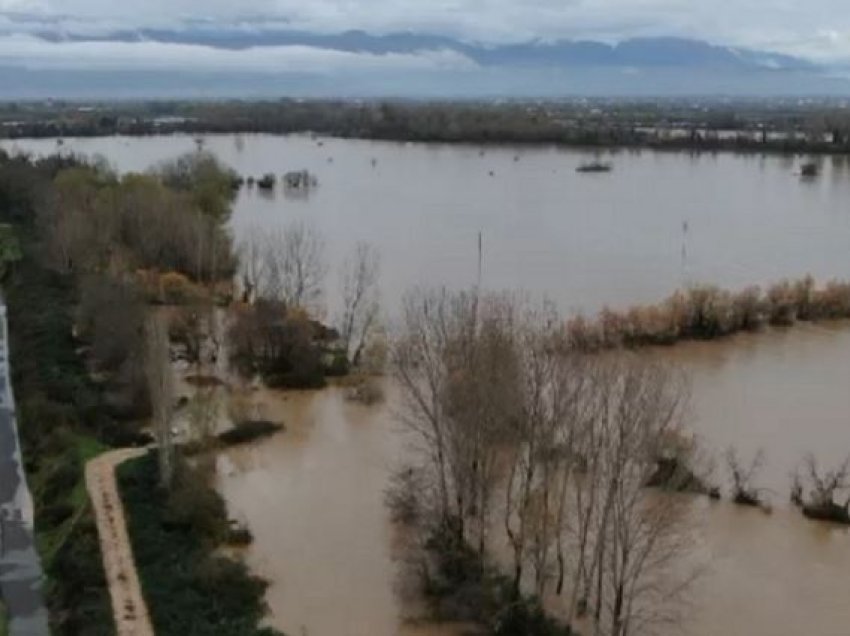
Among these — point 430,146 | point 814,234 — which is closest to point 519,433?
point 814,234

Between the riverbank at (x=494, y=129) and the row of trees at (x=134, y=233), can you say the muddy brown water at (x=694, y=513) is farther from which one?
the riverbank at (x=494, y=129)

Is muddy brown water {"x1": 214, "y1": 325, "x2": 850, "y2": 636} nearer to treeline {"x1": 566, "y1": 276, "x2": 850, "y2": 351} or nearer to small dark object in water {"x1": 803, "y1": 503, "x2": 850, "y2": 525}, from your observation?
small dark object in water {"x1": 803, "y1": 503, "x2": 850, "y2": 525}

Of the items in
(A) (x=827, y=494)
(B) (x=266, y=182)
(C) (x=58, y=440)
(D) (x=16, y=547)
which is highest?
(B) (x=266, y=182)

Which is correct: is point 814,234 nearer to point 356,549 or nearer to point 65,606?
point 356,549

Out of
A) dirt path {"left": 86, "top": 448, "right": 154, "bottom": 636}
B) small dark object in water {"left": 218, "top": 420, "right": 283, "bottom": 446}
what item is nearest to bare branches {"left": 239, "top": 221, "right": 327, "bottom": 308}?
small dark object in water {"left": 218, "top": 420, "right": 283, "bottom": 446}

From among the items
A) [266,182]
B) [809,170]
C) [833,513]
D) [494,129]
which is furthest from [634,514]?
[494,129]

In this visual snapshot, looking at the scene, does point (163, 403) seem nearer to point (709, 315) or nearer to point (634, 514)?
point (634, 514)

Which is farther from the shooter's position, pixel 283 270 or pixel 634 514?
pixel 283 270
